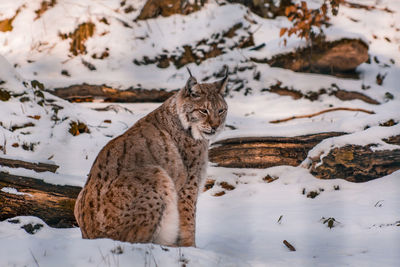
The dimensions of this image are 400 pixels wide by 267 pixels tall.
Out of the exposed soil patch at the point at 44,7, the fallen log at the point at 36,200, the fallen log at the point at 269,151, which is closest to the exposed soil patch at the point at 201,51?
the exposed soil patch at the point at 44,7

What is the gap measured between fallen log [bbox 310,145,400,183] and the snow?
104mm

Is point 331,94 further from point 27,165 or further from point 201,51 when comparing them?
point 27,165

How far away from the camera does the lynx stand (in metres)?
3.36

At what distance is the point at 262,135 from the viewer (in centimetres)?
636

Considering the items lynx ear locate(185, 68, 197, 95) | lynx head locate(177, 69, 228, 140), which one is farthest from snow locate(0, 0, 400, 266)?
lynx ear locate(185, 68, 197, 95)

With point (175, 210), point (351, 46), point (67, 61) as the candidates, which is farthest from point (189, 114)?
point (67, 61)

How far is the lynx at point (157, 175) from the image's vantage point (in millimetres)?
3357

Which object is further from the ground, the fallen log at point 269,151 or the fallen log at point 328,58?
the fallen log at point 328,58

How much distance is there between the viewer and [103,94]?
9.34 m

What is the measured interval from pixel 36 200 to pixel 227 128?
13.9 feet

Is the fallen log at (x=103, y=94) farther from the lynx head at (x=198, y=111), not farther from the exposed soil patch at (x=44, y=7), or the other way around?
the lynx head at (x=198, y=111)

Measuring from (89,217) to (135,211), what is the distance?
0.39 meters

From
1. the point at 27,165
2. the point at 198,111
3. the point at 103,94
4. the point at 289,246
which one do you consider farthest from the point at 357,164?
the point at 103,94

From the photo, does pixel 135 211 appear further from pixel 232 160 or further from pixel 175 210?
pixel 232 160
